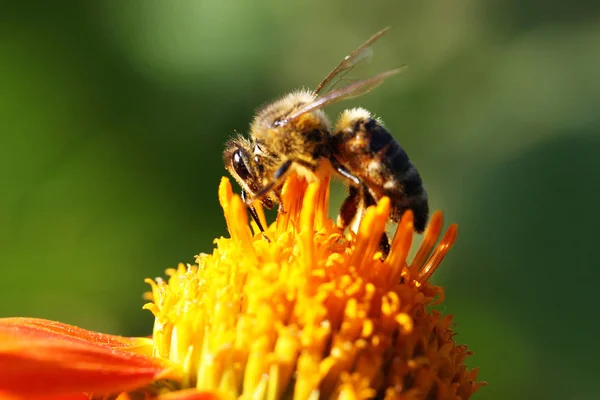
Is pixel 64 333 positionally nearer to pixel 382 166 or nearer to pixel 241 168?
pixel 241 168

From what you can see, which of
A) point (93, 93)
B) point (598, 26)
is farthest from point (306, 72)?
point (598, 26)

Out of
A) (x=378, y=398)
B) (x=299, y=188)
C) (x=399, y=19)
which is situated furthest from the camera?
(x=399, y=19)

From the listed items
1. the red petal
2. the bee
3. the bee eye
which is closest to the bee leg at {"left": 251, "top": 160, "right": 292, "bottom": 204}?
the bee

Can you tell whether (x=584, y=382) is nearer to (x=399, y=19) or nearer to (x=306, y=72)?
(x=306, y=72)

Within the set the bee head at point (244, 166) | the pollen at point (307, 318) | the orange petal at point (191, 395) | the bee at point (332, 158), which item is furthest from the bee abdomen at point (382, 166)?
the orange petal at point (191, 395)

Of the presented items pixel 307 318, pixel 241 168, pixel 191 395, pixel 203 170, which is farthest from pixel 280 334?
pixel 203 170

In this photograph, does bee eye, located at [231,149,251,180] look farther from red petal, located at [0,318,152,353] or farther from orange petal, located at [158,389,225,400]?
orange petal, located at [158,389,225,400]
